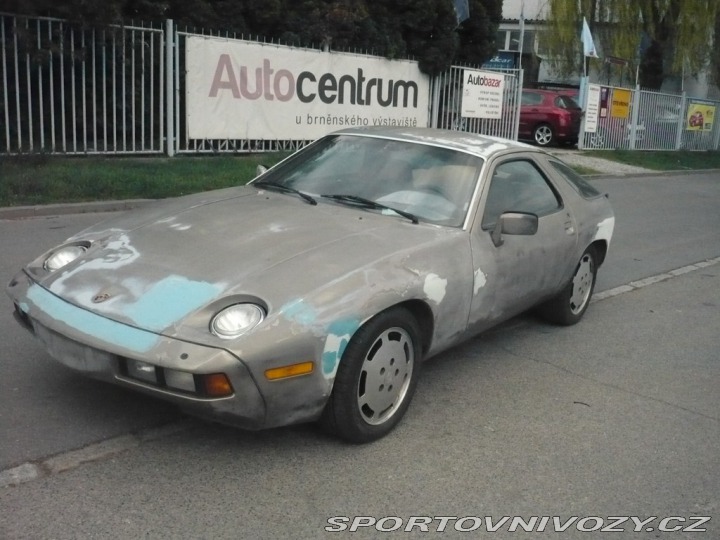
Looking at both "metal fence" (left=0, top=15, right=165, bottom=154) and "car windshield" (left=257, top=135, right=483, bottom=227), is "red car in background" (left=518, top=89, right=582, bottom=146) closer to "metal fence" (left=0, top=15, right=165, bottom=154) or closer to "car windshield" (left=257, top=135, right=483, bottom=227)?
"metal fence" (left=0, top=15, right=165, bottom=154)

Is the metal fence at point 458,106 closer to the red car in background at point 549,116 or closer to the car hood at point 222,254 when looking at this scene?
the red car in background at point 549,116

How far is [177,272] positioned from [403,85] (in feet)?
46.3

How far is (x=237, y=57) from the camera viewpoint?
556 inches

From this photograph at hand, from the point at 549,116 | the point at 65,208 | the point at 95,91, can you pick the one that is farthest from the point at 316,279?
the point at 549,116

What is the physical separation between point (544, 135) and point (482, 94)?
195 inches

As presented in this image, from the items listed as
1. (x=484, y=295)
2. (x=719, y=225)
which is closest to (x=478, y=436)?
(x=484, y=295)

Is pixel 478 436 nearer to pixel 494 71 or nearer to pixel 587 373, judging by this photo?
pixel 587 373

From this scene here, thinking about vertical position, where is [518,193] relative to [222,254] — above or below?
above

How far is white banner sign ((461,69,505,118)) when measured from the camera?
18.5 meters

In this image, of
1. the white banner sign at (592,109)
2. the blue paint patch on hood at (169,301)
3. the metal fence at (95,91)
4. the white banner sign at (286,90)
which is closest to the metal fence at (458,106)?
the white banner sign at (286,90)

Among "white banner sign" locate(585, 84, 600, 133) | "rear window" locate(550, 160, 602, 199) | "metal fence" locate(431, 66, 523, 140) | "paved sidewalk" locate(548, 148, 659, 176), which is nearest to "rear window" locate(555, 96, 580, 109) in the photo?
"white banner sign" locate(585, 84, 600, 133)

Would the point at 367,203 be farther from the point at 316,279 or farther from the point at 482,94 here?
the point at 482,94

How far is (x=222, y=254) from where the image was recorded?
3.83 meters

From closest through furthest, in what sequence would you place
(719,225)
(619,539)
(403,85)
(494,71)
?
1. (619,539)
2. (719,225)
3. (403,85)
4. (494,71)
